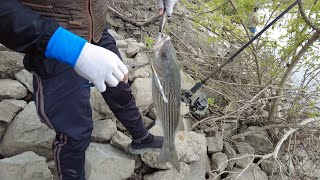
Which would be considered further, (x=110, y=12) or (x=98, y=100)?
(x=110, y=12)

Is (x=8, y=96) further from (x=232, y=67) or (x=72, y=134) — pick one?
(x=232, y=67)

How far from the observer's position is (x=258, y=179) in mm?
3959

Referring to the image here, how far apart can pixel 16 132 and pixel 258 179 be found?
2.56 meters

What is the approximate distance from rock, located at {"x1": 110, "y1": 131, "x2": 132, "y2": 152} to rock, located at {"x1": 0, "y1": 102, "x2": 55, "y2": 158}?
→ 0.54 meters

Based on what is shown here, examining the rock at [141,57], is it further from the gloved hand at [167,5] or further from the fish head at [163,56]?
the fish head at [163,56]

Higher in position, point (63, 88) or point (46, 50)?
point (46, 50)

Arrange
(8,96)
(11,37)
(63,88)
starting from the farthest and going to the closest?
(8,96) → (63,88) → (11,37)

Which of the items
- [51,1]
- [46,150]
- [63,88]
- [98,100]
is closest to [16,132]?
[46,150]

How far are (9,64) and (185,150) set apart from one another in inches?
75.9

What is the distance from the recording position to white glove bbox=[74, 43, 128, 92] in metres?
1.87

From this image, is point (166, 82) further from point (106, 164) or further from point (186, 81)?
point (186, 81)

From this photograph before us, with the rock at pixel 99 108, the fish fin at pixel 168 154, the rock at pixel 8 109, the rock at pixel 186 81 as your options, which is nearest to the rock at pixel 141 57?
the rock at pixel 186 81

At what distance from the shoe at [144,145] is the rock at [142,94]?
69 centimetres

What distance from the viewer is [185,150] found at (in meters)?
3.48
